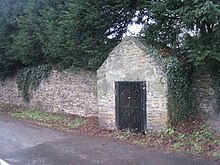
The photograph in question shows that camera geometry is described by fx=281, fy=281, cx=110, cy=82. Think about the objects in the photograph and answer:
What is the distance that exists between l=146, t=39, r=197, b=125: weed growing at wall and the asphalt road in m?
2.20

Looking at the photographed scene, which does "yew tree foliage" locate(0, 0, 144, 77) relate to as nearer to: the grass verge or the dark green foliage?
the dark green foliage

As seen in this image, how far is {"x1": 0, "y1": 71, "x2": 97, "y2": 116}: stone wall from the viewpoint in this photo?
13.4 meters

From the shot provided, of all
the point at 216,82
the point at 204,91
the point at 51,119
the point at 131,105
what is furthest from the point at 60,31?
the point at 216,82

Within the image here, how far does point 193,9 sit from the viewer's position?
27.6ft

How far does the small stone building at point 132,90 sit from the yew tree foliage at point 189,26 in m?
1.00

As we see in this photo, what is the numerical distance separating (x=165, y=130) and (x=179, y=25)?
3.65 metres

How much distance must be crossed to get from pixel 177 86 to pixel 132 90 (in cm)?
159

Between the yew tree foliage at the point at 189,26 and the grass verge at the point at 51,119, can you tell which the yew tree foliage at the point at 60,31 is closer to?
the yew tree foliage at the point at 189,26

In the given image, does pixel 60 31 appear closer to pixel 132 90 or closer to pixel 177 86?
pixel 132 90

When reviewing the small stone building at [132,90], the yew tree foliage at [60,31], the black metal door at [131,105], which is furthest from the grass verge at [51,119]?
the yew tree foliage at [60,31]

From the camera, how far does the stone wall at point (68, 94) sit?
13430mm

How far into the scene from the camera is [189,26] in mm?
9258

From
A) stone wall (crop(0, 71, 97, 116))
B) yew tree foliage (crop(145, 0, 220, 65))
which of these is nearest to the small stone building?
yew tree foliage (crop(145, 0, 220, 65))

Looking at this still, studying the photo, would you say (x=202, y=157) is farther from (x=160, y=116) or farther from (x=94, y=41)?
(x=94, y=41)
